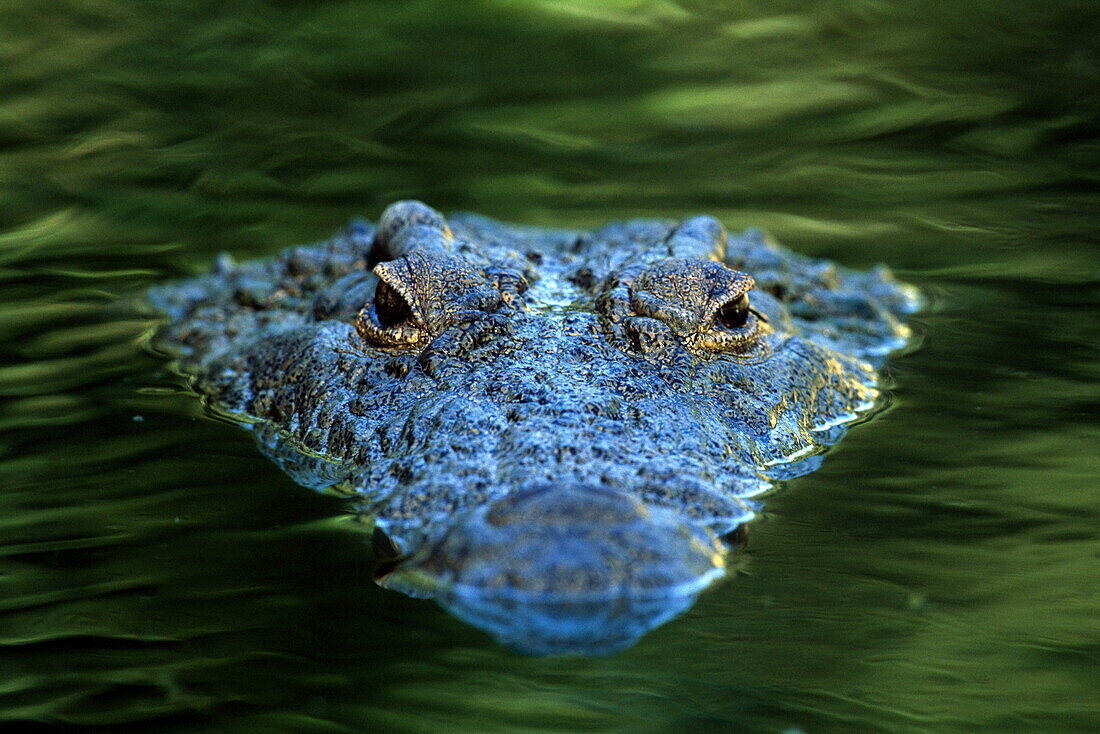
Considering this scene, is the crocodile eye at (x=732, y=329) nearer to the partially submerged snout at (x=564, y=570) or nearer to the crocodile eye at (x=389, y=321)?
the crocodile eye at (x=389, y=321)

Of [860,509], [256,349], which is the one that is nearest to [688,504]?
[860,509]

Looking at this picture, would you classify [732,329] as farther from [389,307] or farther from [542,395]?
[389,307]

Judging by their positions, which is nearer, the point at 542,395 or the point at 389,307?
the point at 542,395

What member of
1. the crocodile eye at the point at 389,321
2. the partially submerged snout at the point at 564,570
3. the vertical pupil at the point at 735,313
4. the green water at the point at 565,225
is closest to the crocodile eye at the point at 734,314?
the vertical pupil at the point at 735,313

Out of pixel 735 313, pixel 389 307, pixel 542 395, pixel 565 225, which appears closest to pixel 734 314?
pixel 735 313

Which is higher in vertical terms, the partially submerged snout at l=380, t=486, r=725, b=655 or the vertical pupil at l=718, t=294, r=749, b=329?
the vertical pupil at l=718, t=294, r=749, b=329

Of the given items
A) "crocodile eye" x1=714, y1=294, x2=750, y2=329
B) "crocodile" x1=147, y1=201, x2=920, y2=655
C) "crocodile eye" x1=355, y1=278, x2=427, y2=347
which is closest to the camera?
"crocodile" x1=147, y1=201, x2=920, y2=655

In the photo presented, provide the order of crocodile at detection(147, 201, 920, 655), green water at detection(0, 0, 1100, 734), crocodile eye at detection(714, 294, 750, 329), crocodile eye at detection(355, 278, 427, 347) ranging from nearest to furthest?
1. green water at detection(0, 0, 1100, 734)
2. crocodile at detection(147, 201, 920, 655)
3. crocodile eye at detection(355, 278, 427, 347)
4. crocodile eye at detection(714, 294, 750, 329)

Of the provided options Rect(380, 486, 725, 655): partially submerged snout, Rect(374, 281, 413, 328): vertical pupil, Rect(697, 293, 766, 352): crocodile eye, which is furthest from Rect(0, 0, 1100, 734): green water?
Rect(374, 281, 413, 328): vertical pupil

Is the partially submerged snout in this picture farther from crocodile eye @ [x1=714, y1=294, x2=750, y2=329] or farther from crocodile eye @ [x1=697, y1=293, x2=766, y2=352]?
crocodile eye @ [x1=714, y1=294, x2=750, y2=329]
